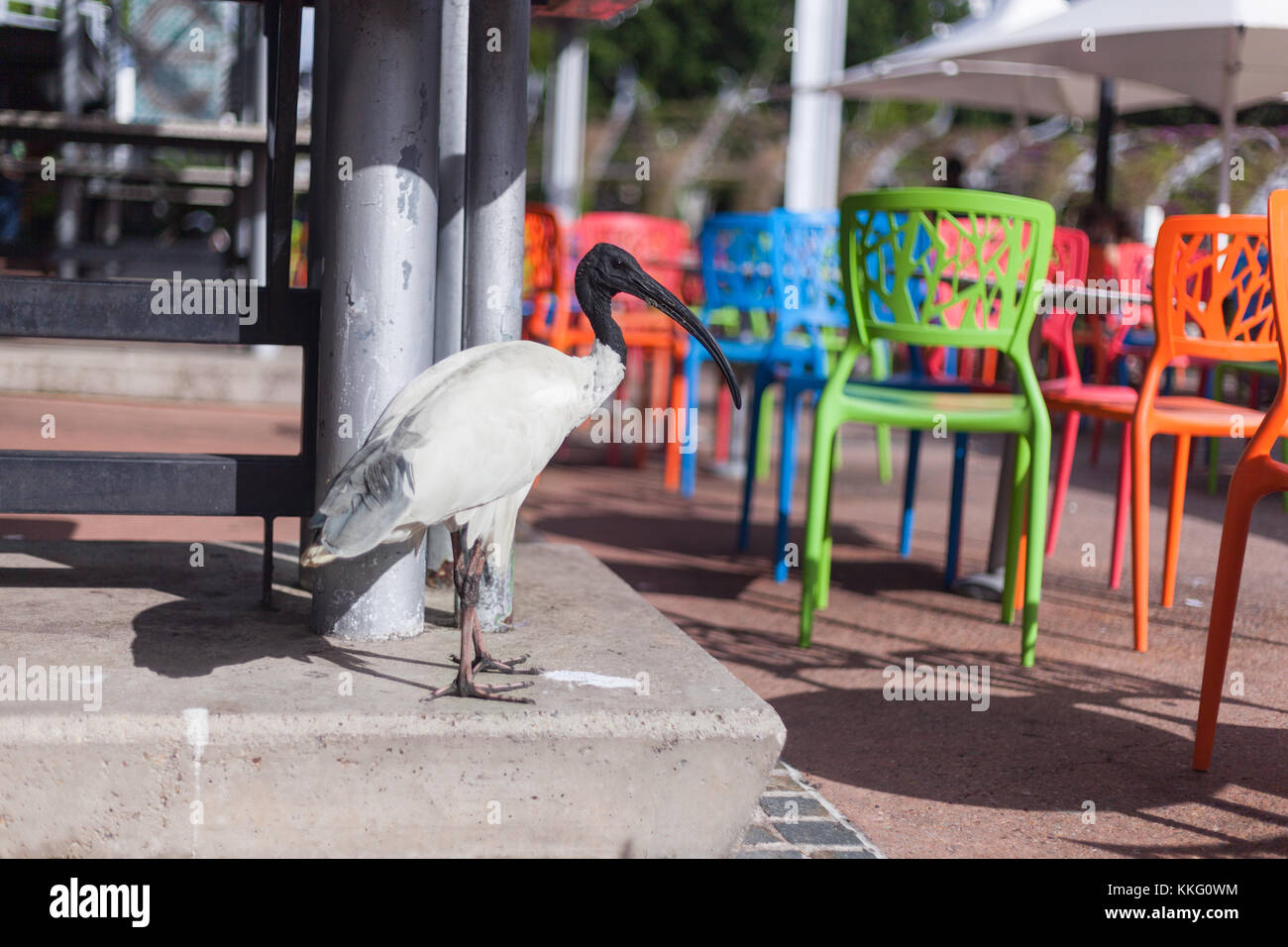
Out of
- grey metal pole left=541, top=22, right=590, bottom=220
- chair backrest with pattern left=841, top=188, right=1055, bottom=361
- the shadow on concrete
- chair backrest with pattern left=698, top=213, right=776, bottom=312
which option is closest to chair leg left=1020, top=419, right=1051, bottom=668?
chair backrest with pattern left=841, top=188, right=1055, bottom=361

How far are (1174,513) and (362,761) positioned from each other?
330 centimetres

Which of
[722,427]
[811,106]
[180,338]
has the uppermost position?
[811,106]

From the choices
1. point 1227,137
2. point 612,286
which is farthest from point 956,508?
point 1227,137

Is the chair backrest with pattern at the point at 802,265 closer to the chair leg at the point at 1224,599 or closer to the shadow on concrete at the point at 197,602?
the shadow on concrete at the point at 197,602

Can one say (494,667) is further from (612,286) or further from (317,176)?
(317,176)

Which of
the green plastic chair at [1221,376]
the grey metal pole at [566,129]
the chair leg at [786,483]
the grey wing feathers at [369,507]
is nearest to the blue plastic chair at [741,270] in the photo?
the chair leg at [786,483]

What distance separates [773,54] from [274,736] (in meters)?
36.4

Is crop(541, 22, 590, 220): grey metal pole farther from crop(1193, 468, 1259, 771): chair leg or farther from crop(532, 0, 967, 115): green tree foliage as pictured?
crop(532, 0, 967, 115): green tree foliage

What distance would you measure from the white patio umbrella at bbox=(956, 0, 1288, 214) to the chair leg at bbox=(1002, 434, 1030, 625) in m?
3.03

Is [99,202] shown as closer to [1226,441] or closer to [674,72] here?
[1226,441]

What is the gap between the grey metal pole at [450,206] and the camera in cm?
374

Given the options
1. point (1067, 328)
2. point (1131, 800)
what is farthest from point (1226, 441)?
point (1131, 800)

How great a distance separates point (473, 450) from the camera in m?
2.70
